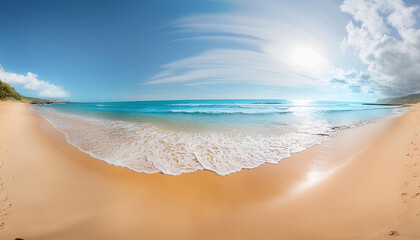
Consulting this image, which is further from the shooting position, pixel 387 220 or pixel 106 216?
pixel 106 216

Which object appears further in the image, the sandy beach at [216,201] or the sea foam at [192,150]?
the sea foam at [192,150]

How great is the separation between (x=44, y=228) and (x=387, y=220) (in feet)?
21.7

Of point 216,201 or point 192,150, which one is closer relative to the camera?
point 216,201

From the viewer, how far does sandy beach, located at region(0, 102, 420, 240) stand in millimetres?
2771

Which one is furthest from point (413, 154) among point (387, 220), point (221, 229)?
point (221, 229)

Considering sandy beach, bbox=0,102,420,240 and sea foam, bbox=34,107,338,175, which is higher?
sea foam, bbox=34,107,338,175

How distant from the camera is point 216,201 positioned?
3.53 metres

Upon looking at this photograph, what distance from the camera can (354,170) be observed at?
15.8 feet

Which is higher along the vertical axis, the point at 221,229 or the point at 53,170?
the point at 53,170

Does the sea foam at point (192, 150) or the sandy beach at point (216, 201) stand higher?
the sea foam at point (192, 150)

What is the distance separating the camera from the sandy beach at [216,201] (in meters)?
2.77

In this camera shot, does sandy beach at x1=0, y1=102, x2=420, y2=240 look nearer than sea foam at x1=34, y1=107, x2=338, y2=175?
Yes

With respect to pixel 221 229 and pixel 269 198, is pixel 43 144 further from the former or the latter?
pixel 269 198

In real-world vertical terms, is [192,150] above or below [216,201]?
above
